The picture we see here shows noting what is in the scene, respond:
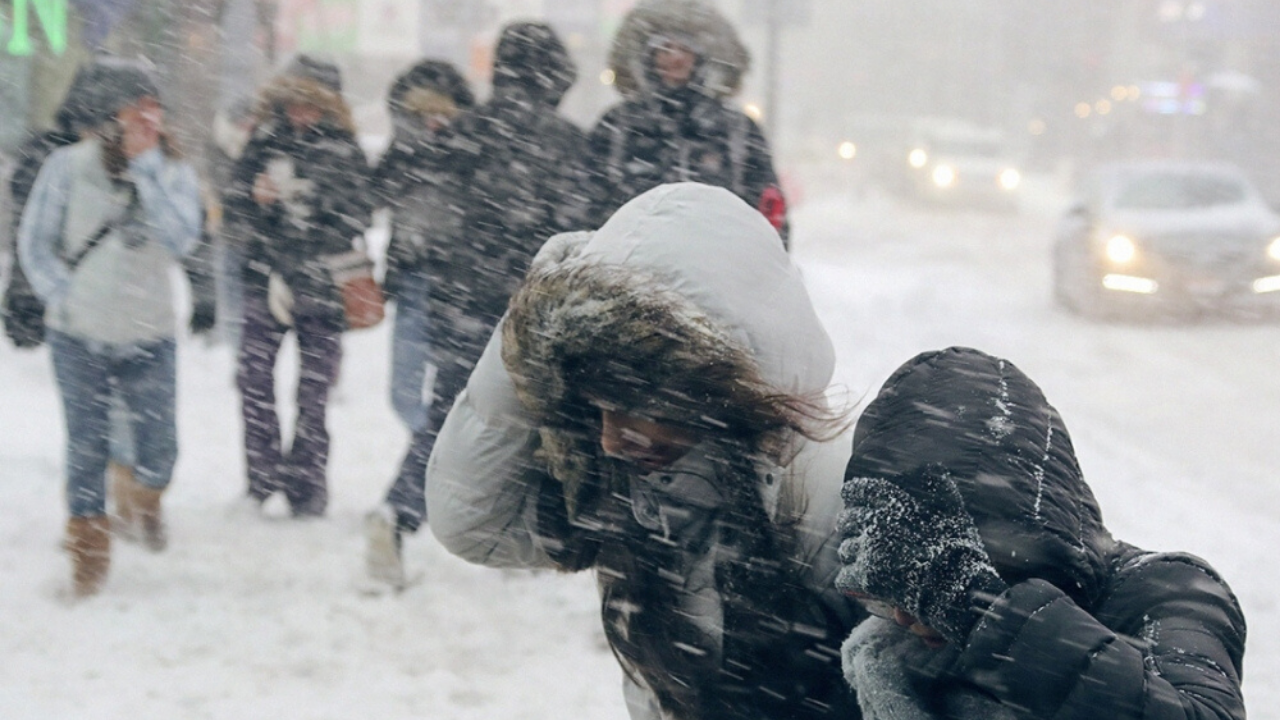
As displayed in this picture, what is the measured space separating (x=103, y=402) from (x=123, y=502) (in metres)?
0.63

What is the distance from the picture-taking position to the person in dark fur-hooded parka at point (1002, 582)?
4.32ft

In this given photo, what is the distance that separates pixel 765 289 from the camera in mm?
1688

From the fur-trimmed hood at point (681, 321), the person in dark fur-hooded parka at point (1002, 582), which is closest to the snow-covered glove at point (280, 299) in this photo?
the fur-trimmed hood at point (681, 321)

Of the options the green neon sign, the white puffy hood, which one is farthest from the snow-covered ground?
the green neon sign

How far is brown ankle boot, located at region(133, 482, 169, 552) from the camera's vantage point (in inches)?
202

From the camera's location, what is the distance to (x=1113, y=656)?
51.2 inches

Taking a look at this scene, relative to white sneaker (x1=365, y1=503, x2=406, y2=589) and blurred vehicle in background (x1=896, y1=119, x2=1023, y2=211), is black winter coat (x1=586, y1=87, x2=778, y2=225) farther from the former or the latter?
blurred vehicle in background (x1=896, y1=119, x2=1023, y2=211)

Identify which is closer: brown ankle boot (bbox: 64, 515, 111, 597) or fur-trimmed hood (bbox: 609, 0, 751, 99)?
fur-trimmed hood (bbox: 609, 0, 751, 99)

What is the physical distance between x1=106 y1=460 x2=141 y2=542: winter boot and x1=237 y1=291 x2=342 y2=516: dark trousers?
0.65 metres

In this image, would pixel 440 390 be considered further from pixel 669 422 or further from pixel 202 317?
pixel 669 422

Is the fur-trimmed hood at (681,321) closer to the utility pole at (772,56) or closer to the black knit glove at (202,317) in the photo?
the black knit glove at (202,317)

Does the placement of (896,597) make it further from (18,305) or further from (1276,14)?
(1276,14)

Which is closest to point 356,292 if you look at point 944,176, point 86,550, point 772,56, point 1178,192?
point 86,550

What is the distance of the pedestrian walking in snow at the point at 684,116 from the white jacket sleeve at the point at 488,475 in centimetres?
233
